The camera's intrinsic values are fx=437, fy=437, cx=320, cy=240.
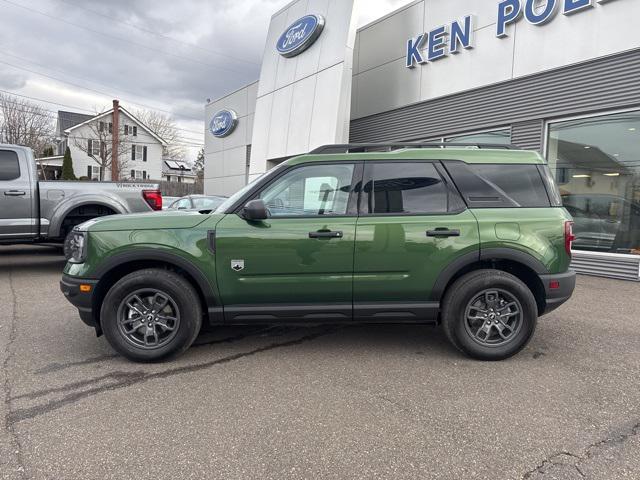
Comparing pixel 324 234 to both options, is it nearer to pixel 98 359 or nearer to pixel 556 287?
pixel 556 287

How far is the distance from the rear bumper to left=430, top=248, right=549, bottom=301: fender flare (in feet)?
0.46

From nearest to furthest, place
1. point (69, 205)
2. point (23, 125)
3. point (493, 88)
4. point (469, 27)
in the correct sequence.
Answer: point (69, 205)
point (493, 88)
point (469, 27)
point (23, 125)

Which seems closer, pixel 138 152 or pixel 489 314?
pixel 489 314

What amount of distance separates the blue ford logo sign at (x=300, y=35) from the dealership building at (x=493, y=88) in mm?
44

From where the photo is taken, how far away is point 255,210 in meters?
3.64

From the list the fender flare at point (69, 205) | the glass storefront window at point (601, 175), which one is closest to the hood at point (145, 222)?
the fender flare at point (69, 205)

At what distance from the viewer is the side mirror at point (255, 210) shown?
3648 millimetres

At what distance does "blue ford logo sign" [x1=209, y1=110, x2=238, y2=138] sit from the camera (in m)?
20.8

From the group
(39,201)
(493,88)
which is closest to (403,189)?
(39,201)

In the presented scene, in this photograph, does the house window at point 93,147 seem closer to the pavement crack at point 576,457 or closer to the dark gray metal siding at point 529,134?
the dark gray metal siding at point 529,134

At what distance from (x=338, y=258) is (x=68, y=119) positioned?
183 feet

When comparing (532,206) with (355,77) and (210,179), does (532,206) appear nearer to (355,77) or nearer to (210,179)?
(355,77)

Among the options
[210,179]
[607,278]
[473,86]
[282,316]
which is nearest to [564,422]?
[282,316]

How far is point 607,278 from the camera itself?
8102mm
